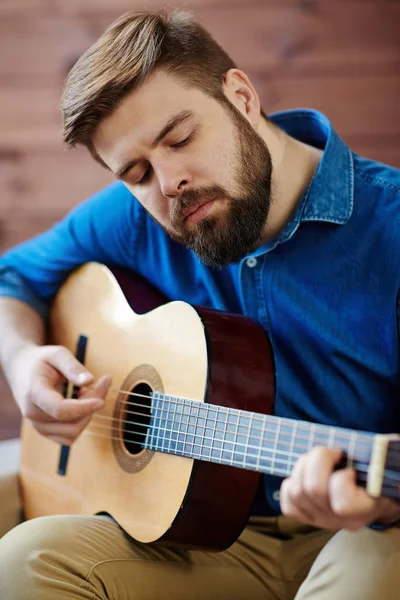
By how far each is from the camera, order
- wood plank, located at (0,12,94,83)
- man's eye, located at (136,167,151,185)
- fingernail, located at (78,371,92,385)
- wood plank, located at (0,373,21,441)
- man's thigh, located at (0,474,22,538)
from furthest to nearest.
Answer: wood plank, located at (0,373,21,441) < wood plank, located at (0,12,94,83) < man's thigh, located at (0,474,22,538) < fingernail, located at (78,371,92,385) < man's eye, located at (136,167,151,185)

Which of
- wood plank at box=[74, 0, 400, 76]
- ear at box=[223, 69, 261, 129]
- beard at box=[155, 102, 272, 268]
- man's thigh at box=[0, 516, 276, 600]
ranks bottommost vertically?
man's thigh at box=[0, 516, 276, 600]

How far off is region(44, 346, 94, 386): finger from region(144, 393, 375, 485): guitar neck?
173 mm

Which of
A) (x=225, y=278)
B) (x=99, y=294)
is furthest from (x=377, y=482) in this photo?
(x=99, y=294)

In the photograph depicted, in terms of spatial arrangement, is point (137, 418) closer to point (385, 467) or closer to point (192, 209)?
point (192, 209)

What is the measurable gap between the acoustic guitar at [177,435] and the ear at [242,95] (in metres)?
0.33

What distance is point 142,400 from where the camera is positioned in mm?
1169

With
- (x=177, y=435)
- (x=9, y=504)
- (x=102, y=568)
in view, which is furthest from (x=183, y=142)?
(x=9, y=504)

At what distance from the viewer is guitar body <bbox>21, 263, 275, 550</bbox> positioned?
102cm

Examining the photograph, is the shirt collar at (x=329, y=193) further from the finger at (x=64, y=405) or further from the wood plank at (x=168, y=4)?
the wood plank at (x=168, y=4)

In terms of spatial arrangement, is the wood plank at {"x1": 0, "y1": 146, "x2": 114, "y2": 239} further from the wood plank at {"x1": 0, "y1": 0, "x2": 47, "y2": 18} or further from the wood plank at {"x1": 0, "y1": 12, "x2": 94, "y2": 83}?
the wood plank at {"x1": 0, "y1": 0, "x2": 47, "y2": 18}

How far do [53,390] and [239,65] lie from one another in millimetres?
1006

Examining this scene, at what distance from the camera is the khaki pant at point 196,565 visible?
939 millimetres

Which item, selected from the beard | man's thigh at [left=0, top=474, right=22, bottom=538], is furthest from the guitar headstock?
man's thigh at [left=0, top=474, right=22, bottom=538]

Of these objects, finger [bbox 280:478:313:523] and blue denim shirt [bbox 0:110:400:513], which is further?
Result: blue denim shirt [bbox 0:110:400:513]
